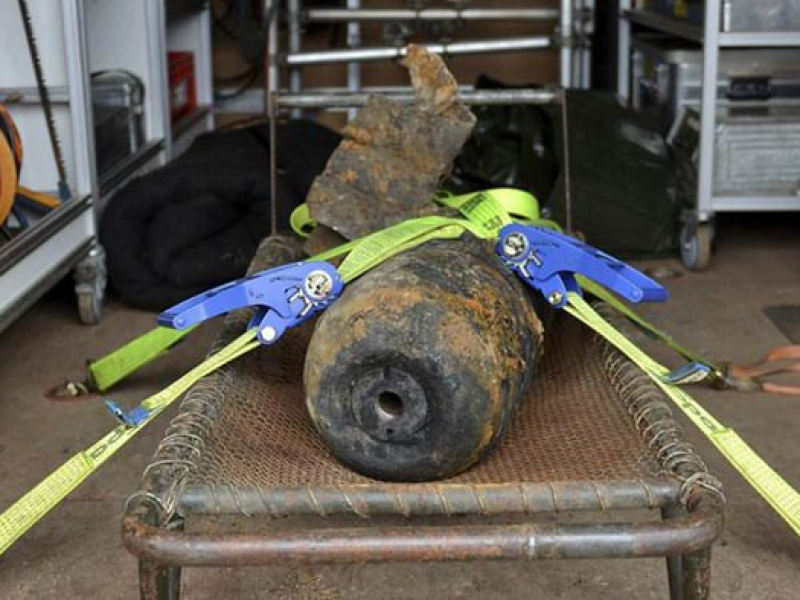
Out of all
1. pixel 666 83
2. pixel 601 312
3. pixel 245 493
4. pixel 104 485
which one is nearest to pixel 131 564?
pixel 104 485

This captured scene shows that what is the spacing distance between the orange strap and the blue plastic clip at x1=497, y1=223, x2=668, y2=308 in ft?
2.87

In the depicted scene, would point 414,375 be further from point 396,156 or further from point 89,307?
point 89,307

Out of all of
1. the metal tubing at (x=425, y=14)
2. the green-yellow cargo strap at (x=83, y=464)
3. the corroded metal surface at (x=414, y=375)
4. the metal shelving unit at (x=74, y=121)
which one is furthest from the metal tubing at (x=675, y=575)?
the metal tubing at (x=425, y=14)

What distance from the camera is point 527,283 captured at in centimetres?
188

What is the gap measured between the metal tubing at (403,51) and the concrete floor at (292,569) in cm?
125

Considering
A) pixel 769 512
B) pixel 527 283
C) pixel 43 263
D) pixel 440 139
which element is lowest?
pixel 769 512

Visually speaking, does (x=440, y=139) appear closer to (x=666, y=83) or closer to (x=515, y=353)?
(x=515, y=353)

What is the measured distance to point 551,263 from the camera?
1864 mm

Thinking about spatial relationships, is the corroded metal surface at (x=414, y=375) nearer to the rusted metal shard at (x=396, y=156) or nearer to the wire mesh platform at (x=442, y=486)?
the wire mesh platform at (x=442, y=486)

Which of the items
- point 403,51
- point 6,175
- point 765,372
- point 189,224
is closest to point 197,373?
point 6,175

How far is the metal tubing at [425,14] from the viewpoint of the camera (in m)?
4.34

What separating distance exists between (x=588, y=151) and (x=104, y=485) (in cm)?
206

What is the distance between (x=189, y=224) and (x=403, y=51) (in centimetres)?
127

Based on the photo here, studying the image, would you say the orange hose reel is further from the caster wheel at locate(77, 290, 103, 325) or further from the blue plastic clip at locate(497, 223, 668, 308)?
the blue plastic clip at locate(497, 223, 668, 308)
